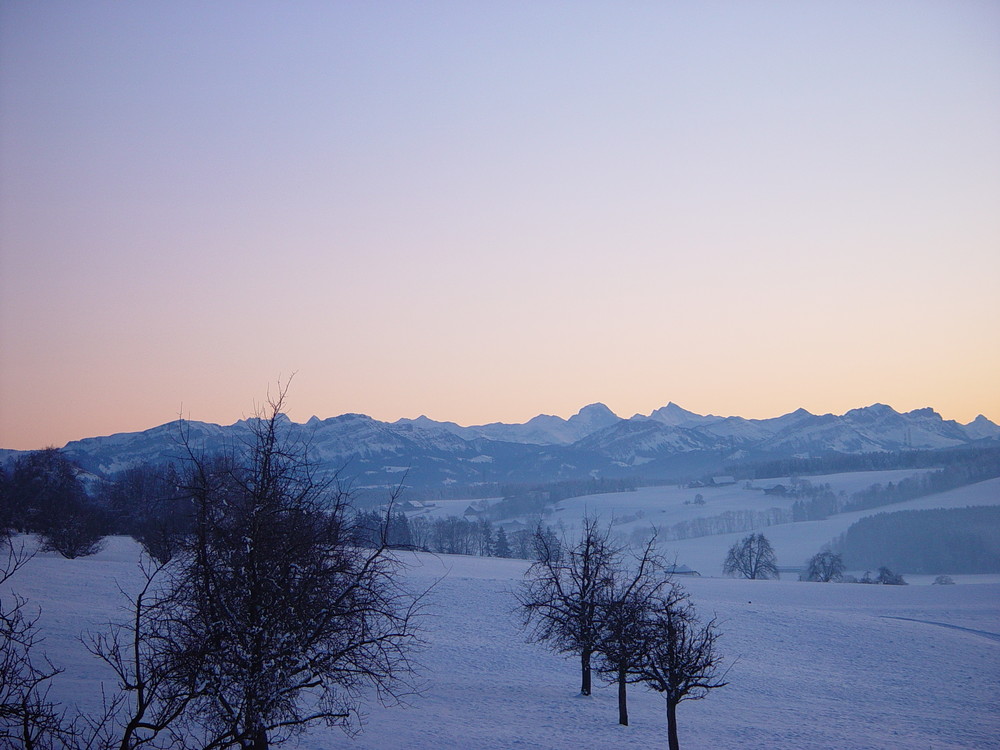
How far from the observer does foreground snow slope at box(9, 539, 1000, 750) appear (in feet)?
72.9

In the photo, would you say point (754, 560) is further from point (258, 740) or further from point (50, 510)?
point (258, 740)

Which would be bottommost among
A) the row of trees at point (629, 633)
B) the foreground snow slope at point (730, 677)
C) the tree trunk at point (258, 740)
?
the foreground snow slope at point (730, 677)

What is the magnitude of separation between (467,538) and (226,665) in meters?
133

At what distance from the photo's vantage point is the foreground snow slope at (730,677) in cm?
2222

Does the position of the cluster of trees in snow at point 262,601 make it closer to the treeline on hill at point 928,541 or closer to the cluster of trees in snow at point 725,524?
the treeline on hill at point 928,541

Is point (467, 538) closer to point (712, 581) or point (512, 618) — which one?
point (712, 581)

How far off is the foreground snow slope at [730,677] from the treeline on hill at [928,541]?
80457 mm

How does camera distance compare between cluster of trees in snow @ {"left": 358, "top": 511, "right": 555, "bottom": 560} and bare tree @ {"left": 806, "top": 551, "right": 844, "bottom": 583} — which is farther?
cluster of trees in snow @ {"left": 358, "top": 511, "right": 555, "bottom": 560}

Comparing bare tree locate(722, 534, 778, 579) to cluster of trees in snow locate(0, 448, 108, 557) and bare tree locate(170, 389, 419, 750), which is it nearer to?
cluster of trees in snow locate(0, 448, 108, 557)

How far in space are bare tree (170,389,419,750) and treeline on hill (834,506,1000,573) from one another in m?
136

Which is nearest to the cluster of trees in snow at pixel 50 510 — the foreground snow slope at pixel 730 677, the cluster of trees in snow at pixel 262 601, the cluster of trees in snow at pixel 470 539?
the foreground snow slope at pixel 730 677

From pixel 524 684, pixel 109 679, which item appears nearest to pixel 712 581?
pixel 524 684

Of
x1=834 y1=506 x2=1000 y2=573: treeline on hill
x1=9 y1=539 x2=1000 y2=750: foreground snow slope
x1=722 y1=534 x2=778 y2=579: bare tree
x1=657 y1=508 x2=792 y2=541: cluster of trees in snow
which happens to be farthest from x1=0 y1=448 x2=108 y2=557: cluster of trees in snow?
x1=657 y1=508 x2=792 y2=541: cluster of trees in snow

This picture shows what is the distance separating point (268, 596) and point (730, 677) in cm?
2801
